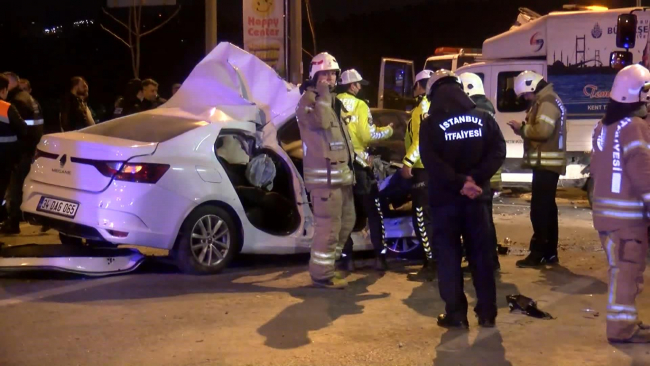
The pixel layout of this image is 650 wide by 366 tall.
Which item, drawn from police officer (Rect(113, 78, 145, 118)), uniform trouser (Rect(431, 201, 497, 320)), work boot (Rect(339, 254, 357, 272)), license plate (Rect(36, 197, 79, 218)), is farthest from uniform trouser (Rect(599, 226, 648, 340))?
police officer (Rect(113, 78, 145, 118))

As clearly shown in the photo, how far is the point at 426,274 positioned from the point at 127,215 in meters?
2.71

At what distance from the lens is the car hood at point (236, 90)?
848 centimetres

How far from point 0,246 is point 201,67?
9.07ft

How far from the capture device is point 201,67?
28.9 feet

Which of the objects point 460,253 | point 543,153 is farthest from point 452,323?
point 543,153

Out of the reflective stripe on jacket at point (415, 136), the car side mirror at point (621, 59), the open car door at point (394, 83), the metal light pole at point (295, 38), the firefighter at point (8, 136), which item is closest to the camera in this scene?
the reflective stripe on jacket at point (415, 136)

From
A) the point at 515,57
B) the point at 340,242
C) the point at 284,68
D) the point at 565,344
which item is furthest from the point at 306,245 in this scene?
the point at 515,57

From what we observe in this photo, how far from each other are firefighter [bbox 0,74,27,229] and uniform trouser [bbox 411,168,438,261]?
4.80 m

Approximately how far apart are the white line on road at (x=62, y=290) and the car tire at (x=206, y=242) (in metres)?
0.58

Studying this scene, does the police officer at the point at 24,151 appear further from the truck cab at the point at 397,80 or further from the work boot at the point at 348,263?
the truck cab at the point at 397,80

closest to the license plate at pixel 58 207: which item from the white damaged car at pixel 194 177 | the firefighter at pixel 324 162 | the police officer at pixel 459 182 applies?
the white damaged car at pixel 194 177

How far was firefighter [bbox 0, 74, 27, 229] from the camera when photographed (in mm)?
9984

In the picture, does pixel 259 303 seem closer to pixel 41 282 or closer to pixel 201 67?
pixel 41 282

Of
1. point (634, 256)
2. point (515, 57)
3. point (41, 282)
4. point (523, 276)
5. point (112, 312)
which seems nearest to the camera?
point (634, 256)
